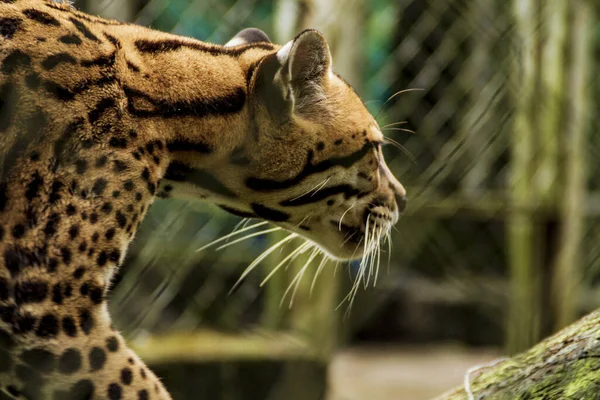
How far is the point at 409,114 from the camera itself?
508 cm

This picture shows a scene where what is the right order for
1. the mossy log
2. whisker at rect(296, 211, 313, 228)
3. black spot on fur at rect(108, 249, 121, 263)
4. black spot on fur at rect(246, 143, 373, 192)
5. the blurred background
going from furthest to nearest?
the blurred background → whisker at rect(296, 211, 313, 228) → black spot on fur at rect(246, 143, 373, 192) → black spot on fur at rect(108, 249, 121, 263) → the mossy log

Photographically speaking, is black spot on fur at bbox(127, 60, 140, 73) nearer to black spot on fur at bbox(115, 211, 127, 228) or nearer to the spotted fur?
the spotted fur

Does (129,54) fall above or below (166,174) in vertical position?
above

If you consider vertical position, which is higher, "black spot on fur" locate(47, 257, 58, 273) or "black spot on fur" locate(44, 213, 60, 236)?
"black spot on fur" locate(44, 213, 60, 236)

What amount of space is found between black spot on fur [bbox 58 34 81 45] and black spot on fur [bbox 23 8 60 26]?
0.03 metres

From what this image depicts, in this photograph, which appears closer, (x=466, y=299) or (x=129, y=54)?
(x=129, y=54)

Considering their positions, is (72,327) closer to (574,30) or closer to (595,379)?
(595,379)

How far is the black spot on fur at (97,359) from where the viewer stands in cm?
149

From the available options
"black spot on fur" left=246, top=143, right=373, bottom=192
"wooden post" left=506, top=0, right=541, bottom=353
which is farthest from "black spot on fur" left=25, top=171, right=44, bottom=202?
"wooden post" left=506, top=0, right=541, bottom=353

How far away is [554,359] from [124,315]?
1.91 metres

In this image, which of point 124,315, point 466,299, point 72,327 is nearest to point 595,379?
point 72,327

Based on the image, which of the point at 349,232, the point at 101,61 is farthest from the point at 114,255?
the point at 349,232

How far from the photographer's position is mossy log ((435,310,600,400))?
4.41ft

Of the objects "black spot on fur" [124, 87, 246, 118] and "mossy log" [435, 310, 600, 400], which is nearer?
"mossy log" [435, 310, 600, 400]
